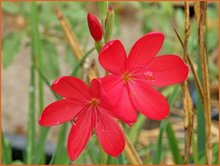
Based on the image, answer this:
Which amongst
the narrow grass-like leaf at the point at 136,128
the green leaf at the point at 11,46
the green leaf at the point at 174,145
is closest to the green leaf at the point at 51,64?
the green leaf at the point at 11,46

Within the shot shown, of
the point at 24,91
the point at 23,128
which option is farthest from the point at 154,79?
the point at 24,91

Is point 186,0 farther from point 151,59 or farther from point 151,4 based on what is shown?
point 151,4

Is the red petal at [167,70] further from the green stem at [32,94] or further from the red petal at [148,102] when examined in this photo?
the green stem at [32,94]

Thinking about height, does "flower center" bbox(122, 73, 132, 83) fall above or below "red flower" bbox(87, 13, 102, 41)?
below

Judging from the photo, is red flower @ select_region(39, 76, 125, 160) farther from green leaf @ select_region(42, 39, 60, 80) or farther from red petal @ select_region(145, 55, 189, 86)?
green leaf @ select_region(42, 39, 60, 80)

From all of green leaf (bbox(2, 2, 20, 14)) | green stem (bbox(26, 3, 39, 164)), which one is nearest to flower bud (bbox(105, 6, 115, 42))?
green stem (bbox(26, 3, 39, 164))

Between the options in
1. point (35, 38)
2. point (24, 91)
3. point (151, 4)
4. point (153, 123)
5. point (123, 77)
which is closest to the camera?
point (123, 77)
